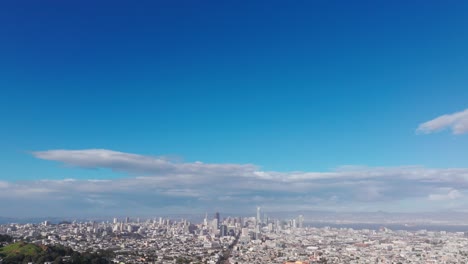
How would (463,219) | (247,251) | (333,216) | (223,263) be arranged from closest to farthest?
1. (223,263)
2. (247,251)
3. (463,219)
4. (333,216)

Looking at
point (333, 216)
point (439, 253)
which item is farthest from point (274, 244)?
point (333, 216)

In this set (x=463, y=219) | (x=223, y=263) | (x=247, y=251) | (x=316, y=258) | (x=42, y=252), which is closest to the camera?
(x=42, y=252)

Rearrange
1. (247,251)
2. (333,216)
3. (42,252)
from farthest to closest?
(333,216) < (247,251) < (42,252)

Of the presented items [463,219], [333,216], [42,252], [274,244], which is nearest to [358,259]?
[274,244]

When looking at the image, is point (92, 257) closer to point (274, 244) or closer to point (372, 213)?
point (274, 244)

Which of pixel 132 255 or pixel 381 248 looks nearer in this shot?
pixel 132 255

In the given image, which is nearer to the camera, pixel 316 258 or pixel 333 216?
pixel 316 258

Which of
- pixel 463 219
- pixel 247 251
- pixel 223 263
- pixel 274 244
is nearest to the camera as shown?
pixel 223 263

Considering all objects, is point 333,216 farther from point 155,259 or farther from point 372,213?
point 155,259

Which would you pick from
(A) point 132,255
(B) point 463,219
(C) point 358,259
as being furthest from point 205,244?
(B) point 463,219
